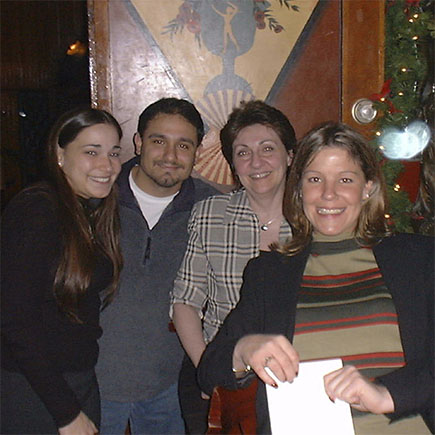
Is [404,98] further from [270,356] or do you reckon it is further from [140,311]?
[270,356]

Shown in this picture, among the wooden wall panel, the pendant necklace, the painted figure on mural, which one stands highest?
the painted figure on mural

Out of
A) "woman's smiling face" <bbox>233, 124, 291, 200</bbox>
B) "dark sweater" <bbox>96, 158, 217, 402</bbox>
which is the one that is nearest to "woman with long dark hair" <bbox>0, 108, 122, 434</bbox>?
"dark sweater" <bbox>96, 158, 217, 402</bbox>

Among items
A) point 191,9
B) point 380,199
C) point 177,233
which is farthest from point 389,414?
point 191,9

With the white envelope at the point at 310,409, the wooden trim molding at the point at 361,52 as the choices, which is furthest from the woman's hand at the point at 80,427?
the wooden trim molding at the point at 361,52

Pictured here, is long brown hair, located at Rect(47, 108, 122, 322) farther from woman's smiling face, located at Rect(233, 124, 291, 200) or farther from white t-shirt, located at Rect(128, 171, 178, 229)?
woman's smiling face, located at Rect(233, 124, 291, 200)

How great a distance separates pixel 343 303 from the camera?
4.78 ft

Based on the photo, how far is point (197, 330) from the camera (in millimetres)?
2078

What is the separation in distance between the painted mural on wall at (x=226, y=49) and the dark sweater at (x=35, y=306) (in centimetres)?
125

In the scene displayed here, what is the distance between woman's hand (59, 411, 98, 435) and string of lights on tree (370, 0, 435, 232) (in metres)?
1.78

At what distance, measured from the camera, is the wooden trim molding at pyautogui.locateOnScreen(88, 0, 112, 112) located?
2713 mm

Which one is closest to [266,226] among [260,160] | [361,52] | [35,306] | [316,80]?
[260,160]

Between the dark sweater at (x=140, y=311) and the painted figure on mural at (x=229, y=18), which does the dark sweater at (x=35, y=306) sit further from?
the painted figure on mural at (x=229, y=18)

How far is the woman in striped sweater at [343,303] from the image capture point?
129cm

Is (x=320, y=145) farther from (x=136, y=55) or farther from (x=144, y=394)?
(x=136, y=55)
